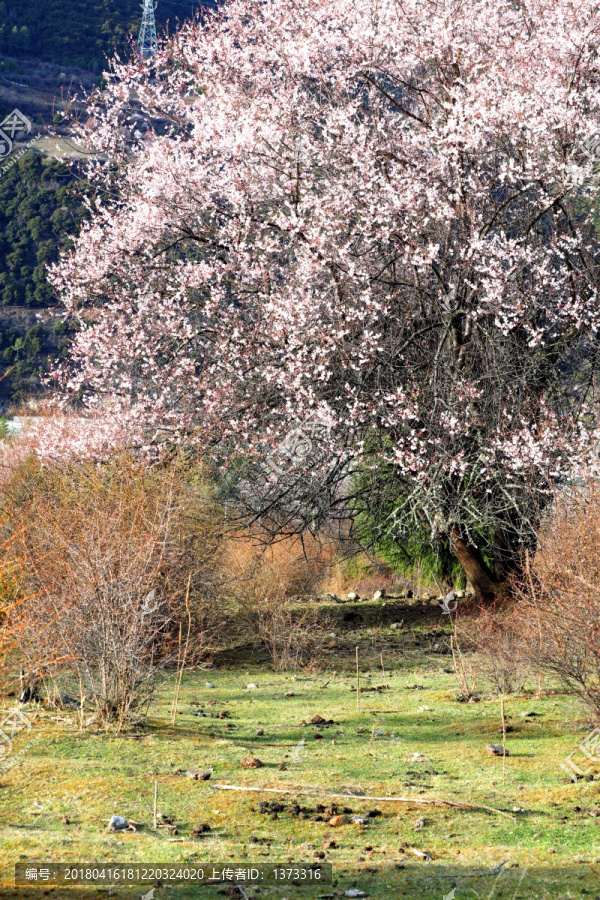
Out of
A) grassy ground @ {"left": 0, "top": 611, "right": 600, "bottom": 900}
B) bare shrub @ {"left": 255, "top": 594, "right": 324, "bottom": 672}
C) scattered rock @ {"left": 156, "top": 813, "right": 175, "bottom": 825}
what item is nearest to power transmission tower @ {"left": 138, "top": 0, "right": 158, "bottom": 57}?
bare shrub @ {"left": 255, "top": 594, "right": 324, "bottom": 672}

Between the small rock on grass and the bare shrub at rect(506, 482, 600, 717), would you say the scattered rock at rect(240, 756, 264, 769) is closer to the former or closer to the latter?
the small rock on grass

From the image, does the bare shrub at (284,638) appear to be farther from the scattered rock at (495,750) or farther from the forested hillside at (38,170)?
the forested hillside at (38,170)

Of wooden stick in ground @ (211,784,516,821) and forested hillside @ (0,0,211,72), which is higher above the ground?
forested hillside @ (0,0,211,72)

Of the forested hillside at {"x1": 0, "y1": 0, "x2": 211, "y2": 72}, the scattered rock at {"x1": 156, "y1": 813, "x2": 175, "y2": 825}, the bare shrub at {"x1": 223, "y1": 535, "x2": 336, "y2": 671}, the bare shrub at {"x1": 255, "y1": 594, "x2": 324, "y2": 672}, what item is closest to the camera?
the scattered rock at {"x1": 156, "y1": 813, "x2": 175, "y2": 825}

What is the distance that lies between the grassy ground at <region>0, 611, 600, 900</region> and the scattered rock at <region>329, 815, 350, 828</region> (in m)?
0.03

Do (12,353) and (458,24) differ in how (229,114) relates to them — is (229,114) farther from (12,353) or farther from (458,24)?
(12,353)

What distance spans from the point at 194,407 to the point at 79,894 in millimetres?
7785

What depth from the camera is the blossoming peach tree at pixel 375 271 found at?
32.3 ft

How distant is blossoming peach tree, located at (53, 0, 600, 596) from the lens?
9.84 meters

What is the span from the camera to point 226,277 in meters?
11.1

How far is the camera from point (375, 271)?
35.5ft

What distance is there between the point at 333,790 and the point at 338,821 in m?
0.60

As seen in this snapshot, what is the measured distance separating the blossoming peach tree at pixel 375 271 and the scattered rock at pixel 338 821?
17.7 ft

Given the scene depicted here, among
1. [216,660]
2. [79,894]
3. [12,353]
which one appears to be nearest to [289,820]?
[79,894]
